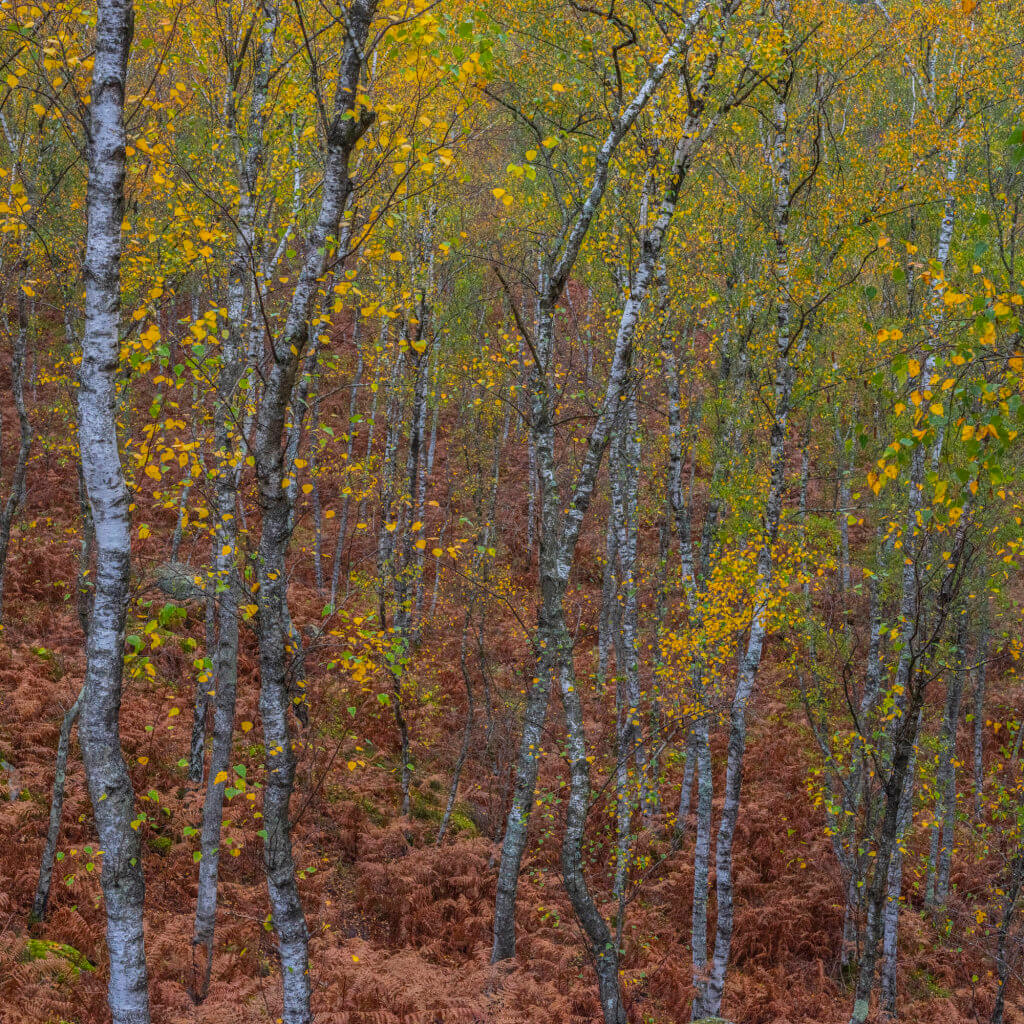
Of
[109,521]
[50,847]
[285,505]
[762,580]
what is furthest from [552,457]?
[50,847]

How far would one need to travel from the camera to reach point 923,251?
1872cm

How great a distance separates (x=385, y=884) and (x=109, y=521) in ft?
29.0

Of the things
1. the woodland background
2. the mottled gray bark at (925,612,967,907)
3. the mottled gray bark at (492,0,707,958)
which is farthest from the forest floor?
the mottled gray bark at (492,0,707,958)

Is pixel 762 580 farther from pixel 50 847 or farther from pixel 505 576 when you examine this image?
pixel 50 847

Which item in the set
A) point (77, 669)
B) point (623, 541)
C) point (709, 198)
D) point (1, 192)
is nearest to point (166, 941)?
point (77, 669)

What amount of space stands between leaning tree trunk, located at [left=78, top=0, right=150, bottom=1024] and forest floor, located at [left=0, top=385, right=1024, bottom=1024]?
1486 millimetres

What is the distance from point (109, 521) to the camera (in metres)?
4.39

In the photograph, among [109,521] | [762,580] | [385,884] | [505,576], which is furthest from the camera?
[505,576]

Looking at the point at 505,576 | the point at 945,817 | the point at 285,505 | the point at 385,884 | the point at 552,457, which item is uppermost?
the point at 505,576

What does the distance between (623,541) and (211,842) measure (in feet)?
26.5

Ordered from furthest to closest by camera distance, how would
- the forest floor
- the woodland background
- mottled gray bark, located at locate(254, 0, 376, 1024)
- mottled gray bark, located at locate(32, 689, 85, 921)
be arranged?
mottled gray bark, located at locate(32, 689, 85, 921)
the forest floor
the woodland background
mottled gray bark, located at locate(254, 0, 376, 1024)

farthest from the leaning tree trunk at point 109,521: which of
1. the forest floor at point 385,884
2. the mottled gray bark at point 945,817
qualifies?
the mottled gray bark at point 945,817

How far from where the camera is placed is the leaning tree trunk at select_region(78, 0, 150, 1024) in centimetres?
419

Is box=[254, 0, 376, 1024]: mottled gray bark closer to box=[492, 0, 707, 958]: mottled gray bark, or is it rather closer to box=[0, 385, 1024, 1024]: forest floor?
box=[0, 385, 1024, 1024]: forest floor
